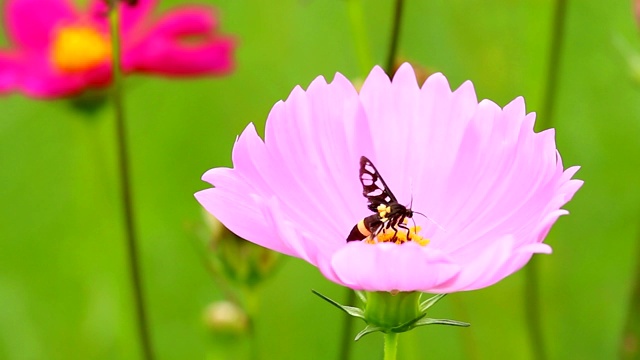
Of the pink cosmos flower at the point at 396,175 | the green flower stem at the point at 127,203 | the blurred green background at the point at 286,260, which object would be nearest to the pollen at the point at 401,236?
the pink cosmos flower at the point at 396,175

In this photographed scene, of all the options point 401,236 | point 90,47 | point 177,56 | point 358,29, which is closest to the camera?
point 401,236

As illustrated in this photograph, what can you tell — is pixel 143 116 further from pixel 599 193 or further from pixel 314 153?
pixel 314 153

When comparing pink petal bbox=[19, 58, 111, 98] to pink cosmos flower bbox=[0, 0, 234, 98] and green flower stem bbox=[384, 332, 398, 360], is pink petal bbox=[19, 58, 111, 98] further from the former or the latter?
green flower stem bbox=[384, 332, 398, 360]

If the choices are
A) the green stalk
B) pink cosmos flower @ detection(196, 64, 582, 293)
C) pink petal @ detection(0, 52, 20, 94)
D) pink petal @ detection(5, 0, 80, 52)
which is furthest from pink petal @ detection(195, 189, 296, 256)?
pink petal @ detection(5, 0, 80, 52)

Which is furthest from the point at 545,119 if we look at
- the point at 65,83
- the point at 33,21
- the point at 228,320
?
the point at 33,21

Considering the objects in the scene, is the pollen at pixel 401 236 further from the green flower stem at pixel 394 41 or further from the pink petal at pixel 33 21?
the pink petal at pixel 33 21

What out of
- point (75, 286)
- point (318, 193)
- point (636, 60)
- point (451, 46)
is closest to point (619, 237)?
point (451, 46)

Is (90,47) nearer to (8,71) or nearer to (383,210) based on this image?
(8,71)
